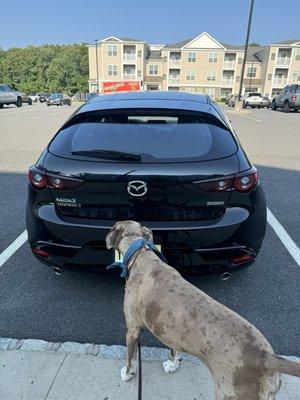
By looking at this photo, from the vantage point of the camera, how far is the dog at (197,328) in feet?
4.56

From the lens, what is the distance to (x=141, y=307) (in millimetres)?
1875

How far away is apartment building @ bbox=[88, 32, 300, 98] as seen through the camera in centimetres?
6569

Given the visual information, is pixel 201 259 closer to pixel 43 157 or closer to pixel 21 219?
pixel 43 157

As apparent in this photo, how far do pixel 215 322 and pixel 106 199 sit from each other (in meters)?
1.25

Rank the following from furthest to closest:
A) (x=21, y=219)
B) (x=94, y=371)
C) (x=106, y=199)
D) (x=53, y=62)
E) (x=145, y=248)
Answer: (x=53, y=62) → (x=21, y=219) → (x=106, y=199) → (x=94, y=371) → (x=145, y=248)

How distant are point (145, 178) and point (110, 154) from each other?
374mm

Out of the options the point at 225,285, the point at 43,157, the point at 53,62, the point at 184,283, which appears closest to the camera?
the point at 184,283

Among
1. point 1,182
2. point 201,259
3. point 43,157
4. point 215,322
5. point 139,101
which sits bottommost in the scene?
point 1,182

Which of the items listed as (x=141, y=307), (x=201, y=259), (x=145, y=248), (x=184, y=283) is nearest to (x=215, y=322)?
(x=184, y=283)

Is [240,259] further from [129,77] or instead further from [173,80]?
[173,80]

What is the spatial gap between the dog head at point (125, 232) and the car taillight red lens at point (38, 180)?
0.76m

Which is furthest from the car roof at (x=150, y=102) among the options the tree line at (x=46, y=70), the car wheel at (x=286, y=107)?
the tree line at (x=46, y=70)

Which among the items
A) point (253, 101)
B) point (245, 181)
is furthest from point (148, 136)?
point (253, 101)

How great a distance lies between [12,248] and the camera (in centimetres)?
383
